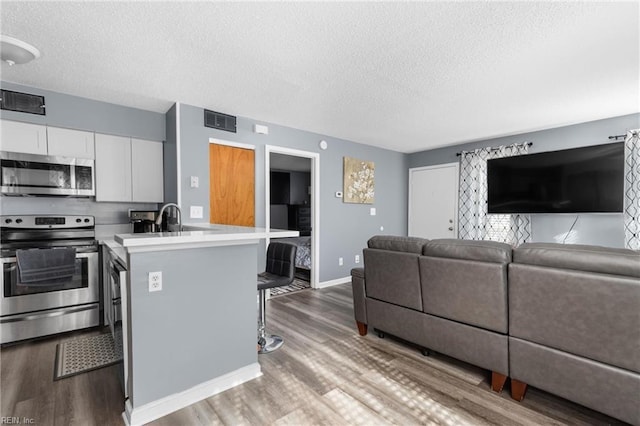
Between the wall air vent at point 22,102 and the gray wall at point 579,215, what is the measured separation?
6.02 m

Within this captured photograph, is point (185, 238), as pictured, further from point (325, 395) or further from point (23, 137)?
point (23, 137)

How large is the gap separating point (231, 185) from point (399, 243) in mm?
2304

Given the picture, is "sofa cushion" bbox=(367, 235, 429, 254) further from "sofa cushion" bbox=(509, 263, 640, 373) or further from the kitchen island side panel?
the kitchen island side panel

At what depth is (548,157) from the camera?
4090mm

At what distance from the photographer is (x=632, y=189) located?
3.54 m

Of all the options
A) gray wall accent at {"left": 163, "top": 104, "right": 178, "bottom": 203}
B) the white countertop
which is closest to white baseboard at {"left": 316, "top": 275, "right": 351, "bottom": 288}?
gray wall accent at {"left": 163, "top": 104, "right": 178, "bottom": 203}

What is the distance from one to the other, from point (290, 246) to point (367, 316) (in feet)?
3.24

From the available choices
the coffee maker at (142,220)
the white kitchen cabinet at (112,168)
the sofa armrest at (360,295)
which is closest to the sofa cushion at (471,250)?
the sofa armrest at (360,295)

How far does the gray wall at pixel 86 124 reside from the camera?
283cm

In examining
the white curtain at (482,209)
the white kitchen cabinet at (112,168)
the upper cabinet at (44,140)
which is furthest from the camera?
the white curtain at (482,209)

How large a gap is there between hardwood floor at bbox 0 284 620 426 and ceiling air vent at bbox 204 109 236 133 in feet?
8.52

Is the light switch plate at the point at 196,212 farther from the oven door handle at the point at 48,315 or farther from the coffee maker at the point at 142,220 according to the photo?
the oven door handle at the point at 48,315

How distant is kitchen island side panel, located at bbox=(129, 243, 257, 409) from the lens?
1.65m

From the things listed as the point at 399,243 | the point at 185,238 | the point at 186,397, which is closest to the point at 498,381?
the point at 399,243
